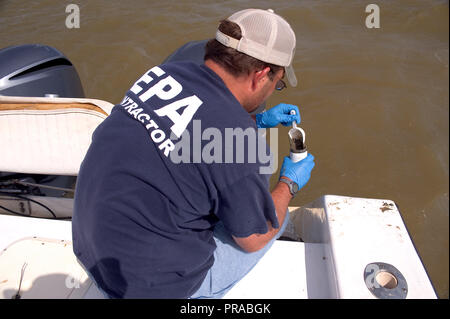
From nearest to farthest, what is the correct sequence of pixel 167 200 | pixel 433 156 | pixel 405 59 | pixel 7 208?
pixel 167 200, pixel 7 208, pixel 433 156, pixel 405 59

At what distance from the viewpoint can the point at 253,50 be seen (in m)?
1.05

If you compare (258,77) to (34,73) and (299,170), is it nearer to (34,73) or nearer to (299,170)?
(299,170)

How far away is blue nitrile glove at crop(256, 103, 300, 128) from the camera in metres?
1.67

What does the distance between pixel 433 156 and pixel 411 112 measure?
531 millimetres

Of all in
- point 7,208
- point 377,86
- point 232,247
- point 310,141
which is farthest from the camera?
point 377,86

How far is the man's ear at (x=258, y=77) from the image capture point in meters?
1.09

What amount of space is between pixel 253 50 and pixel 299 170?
0.57 meters

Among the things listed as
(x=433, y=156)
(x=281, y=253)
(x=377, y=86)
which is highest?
(x=281, y=253)

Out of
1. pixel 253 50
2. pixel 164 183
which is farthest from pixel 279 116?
pixel 164 183

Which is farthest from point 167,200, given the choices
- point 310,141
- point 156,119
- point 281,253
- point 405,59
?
point 405,59

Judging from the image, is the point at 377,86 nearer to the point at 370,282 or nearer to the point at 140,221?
the point at 370,282

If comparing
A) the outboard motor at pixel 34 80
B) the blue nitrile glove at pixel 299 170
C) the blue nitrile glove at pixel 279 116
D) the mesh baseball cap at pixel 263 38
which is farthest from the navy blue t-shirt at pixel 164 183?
the outboard motor at pixel 34 80

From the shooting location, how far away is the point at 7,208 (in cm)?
188

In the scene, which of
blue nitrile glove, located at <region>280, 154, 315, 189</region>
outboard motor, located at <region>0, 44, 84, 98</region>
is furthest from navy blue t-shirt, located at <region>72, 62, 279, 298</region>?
outboard motor, located at <region>0, 44, 84, 98</region>
